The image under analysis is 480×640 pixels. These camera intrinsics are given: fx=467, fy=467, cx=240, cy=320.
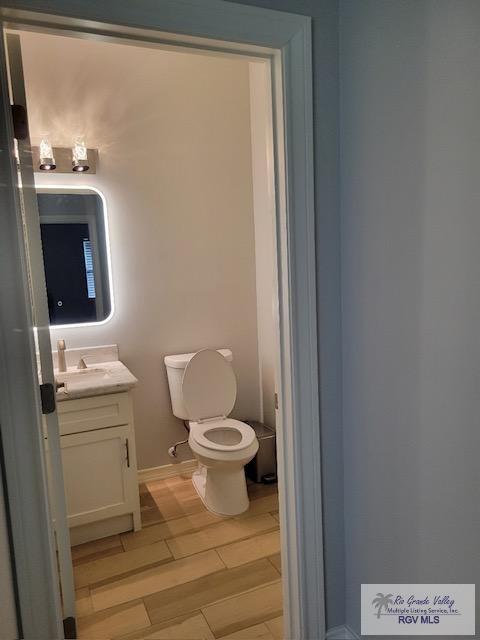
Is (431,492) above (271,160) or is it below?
→ below

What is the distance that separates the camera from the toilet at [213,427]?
2.55 meters

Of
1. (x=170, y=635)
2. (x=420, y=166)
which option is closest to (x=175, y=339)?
(x=170, y=635)

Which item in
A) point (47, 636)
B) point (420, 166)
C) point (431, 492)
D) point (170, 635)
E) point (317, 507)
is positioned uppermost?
point (420, 166)

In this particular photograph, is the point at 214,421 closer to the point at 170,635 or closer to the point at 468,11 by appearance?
the point at 170,635

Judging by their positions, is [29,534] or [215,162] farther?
[215,162]

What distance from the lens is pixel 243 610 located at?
191 cm

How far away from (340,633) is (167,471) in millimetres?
1708

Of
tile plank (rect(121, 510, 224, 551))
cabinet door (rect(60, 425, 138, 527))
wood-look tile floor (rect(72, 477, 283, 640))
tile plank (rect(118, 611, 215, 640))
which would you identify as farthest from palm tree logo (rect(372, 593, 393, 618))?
cabinet door (rect(60, 425, 138, 527))

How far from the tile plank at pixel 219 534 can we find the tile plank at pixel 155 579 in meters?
0.07

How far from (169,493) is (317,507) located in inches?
62.5

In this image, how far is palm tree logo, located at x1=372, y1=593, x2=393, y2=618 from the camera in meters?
1.46

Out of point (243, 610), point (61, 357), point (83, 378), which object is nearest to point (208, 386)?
point (83, 378)

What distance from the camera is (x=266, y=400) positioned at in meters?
3.31

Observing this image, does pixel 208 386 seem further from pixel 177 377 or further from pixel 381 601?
pixel 381 601
